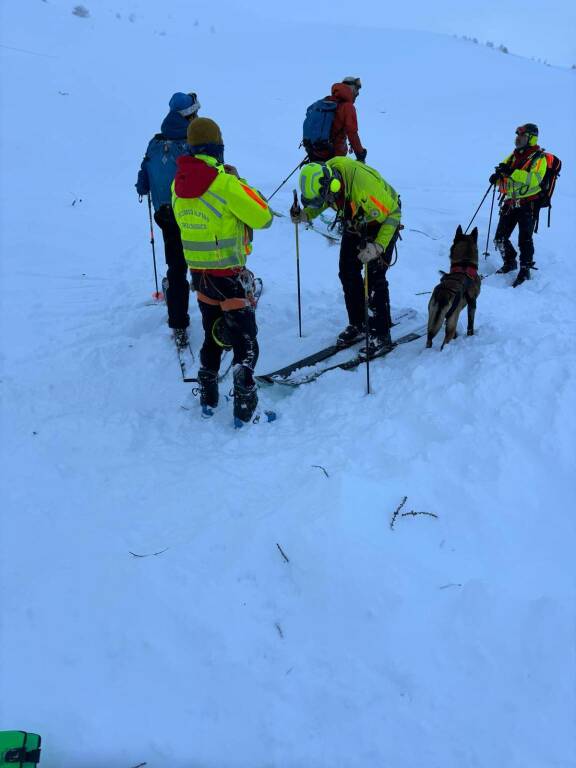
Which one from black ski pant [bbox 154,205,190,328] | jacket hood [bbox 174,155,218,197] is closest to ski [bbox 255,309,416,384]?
black ski pant [bbox 154,205,190,328]

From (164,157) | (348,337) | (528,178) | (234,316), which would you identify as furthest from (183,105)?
(528,178)

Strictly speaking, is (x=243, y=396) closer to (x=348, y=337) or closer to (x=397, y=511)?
(x=397, y=511)

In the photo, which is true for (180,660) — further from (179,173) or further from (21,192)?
(21,192)

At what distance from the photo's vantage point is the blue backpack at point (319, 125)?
6.69 m

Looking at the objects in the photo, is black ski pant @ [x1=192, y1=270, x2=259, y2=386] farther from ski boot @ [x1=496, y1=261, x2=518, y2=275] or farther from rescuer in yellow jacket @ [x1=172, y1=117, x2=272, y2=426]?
ski boot @ [x1=496, y1=261, x2=518, y2=275]

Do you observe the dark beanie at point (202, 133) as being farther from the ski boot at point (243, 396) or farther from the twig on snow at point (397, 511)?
the twig on snow at point (397, 511)

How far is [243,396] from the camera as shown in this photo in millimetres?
4117

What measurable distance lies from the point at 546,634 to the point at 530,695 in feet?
0.95

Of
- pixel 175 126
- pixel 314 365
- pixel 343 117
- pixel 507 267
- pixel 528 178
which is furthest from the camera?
pixel 507 267

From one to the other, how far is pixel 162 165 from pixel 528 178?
5298 mm

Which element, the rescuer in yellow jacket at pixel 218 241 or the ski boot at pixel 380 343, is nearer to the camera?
the rescuer in yellow jacket at pixel 218 241

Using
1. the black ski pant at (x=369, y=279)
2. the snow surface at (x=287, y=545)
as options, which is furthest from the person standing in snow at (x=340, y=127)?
the black ski pant at (x=369, y=279)

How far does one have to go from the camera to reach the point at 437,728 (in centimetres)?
231

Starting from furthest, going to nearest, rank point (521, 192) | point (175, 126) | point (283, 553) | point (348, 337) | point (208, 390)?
point (521, 192), point (348, 337), point (175, 126), point (208, 390), point (283, 553)
